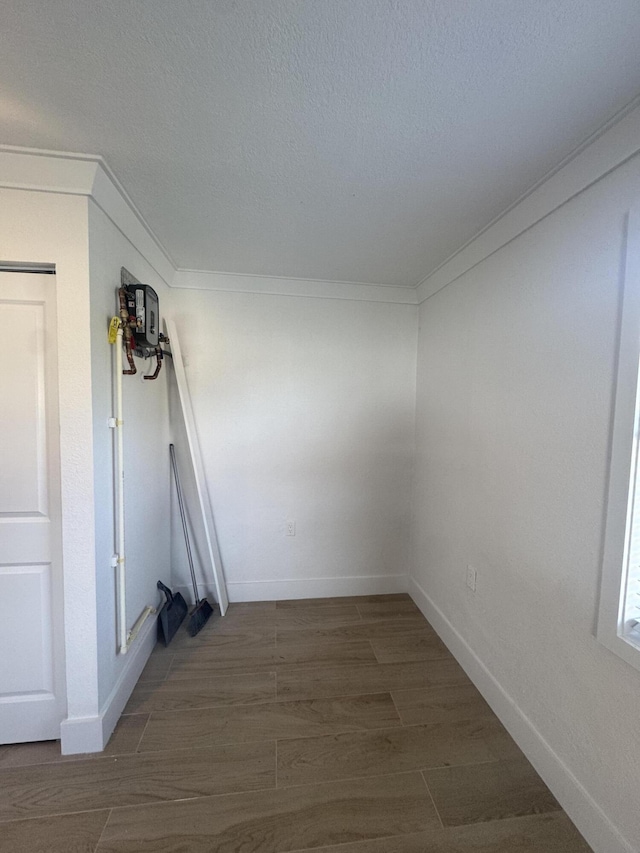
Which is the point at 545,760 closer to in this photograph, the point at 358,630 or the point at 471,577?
the point at 471,577

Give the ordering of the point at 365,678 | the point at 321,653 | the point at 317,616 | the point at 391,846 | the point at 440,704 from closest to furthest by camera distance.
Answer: the point at 391,846 < the point at 440,704 < the point at 365,678 < the point at 321,653 < the point at 317,616

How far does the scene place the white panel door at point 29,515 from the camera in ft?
4.36

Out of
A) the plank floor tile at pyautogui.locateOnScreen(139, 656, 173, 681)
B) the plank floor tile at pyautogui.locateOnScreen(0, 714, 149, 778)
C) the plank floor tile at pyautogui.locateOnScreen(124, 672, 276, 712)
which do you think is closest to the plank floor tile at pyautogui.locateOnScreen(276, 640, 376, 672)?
the plank floor tile at pyautogui.locateOnScreen(124, 672, 276, 712)

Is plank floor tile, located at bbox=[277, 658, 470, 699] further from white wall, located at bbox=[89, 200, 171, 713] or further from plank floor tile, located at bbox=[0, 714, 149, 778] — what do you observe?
white wall, located at bbox=[89, 200, 171, 713]

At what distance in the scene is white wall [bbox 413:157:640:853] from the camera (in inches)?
42.9

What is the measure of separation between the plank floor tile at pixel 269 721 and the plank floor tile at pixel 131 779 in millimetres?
58

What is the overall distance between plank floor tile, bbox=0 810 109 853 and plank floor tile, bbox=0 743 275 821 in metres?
0.03

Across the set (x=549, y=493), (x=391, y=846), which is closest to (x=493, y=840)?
(x=391, y=846)

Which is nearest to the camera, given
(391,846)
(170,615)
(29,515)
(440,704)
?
(391,846)

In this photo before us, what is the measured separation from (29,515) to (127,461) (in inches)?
16.2

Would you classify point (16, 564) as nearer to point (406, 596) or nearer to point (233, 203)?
point (233, 203)

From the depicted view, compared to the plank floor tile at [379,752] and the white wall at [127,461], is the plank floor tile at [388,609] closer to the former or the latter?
the plank floor tile at [379,752]

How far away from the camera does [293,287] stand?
7.70 feet

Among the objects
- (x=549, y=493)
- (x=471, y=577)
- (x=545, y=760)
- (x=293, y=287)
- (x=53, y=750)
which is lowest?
(x=53, y=750)
